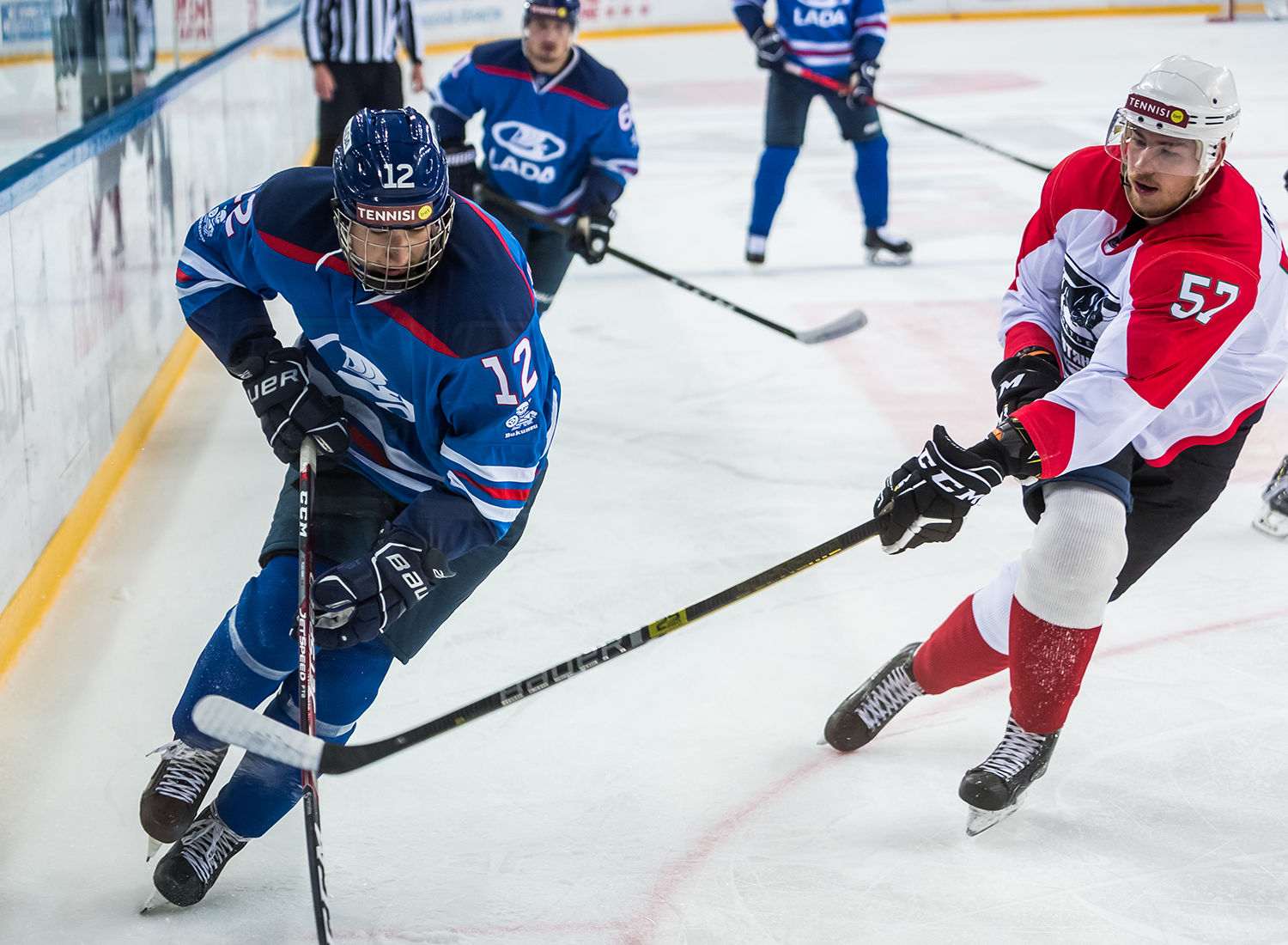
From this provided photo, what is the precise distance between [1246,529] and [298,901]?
2.06m

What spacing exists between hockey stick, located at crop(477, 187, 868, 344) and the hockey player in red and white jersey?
1.51 metres

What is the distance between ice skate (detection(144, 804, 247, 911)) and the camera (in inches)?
63.6

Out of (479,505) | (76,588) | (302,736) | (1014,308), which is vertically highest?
(1014,308)

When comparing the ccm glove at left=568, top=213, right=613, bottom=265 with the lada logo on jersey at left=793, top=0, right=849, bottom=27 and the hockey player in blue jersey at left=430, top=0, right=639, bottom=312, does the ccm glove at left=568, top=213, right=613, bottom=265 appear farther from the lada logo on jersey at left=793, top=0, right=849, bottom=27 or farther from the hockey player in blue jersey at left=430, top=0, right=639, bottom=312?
the lada logo on jersey at left=793, top=0, right=849, bottom=27

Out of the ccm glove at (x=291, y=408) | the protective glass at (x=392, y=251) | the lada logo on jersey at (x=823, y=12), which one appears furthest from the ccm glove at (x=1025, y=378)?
the lada logo on jersey at (x=823, y=12)

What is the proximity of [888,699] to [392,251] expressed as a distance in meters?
1.00

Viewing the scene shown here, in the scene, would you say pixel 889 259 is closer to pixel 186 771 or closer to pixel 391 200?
pixel 391 200

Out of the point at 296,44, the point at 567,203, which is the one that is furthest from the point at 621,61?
the point at 567,203

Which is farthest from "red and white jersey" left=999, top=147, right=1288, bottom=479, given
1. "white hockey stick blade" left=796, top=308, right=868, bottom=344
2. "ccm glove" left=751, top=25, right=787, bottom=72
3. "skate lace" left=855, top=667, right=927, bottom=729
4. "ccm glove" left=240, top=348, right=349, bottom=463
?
"ccm glove" left=751, top=25, right=787, bottom=72

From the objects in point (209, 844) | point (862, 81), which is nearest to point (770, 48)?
point (862, 81)

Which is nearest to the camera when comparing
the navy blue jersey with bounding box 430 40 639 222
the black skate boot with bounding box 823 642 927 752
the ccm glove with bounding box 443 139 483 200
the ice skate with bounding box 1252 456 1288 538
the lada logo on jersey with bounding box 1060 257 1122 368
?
the lada logo on jersey with bounding box 1060 257 1122 368

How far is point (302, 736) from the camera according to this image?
1539 millimetres

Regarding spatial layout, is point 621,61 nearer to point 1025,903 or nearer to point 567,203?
point 567,203

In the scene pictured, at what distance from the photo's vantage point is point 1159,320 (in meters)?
1.57
